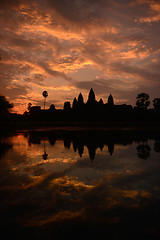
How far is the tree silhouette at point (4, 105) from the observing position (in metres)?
48.9

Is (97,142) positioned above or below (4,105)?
below

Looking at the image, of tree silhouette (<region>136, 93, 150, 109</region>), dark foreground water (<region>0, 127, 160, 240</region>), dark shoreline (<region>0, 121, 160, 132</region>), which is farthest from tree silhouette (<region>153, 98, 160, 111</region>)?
dark foreground water (<region>0, 127, 160, 240</region>)

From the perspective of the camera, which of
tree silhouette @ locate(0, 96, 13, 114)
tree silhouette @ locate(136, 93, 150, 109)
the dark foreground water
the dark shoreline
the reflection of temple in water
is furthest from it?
tree silhouette @ locate(136, 93, 150, 109)

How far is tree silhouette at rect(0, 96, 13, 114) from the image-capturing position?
4892cm

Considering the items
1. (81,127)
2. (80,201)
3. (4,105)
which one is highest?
(4,105)

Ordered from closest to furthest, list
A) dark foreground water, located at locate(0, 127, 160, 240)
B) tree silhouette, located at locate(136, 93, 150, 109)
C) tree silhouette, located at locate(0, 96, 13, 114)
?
dark foreground water, located at locate(0, 127, 160, 240) → tree silhouette, located at locate(0, 96, 13, 114) → tree silhouette, located at locate(136, 93, 150, 109)

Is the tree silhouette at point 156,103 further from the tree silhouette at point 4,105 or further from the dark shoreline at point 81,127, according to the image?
the tree silhouette at point 4,105

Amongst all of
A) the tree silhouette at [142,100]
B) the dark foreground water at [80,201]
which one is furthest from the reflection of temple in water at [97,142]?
the tree silhouette at [142,100]

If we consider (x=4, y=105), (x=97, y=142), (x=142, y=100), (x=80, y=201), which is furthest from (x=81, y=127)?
(x=142, y=100)

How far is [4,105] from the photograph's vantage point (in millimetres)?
49406

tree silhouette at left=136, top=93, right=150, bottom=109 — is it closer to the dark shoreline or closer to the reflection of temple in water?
the dark shoreline

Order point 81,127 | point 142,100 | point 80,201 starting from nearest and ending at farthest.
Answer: point 80,201, point 81,127, point 142,100

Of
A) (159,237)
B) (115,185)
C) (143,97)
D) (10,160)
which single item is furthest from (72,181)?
(143,97)

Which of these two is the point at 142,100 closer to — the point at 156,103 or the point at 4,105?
the point at 156,103
